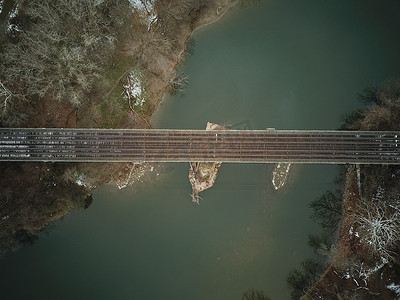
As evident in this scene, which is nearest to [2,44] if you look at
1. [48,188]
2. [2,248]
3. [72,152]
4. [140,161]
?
[72,152]

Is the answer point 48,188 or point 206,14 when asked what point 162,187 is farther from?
point 206,14

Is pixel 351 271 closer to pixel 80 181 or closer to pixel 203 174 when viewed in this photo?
pixel 203 174

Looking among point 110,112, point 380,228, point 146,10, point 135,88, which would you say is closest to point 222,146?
point 135,88

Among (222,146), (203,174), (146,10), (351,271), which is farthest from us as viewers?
(203,174)

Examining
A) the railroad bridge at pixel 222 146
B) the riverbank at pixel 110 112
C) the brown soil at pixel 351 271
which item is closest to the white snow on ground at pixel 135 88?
the riverbank at pixel 110 112

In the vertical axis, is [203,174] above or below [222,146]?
below

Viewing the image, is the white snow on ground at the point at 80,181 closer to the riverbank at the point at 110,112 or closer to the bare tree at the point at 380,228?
the riverbank at the point at 110,112
